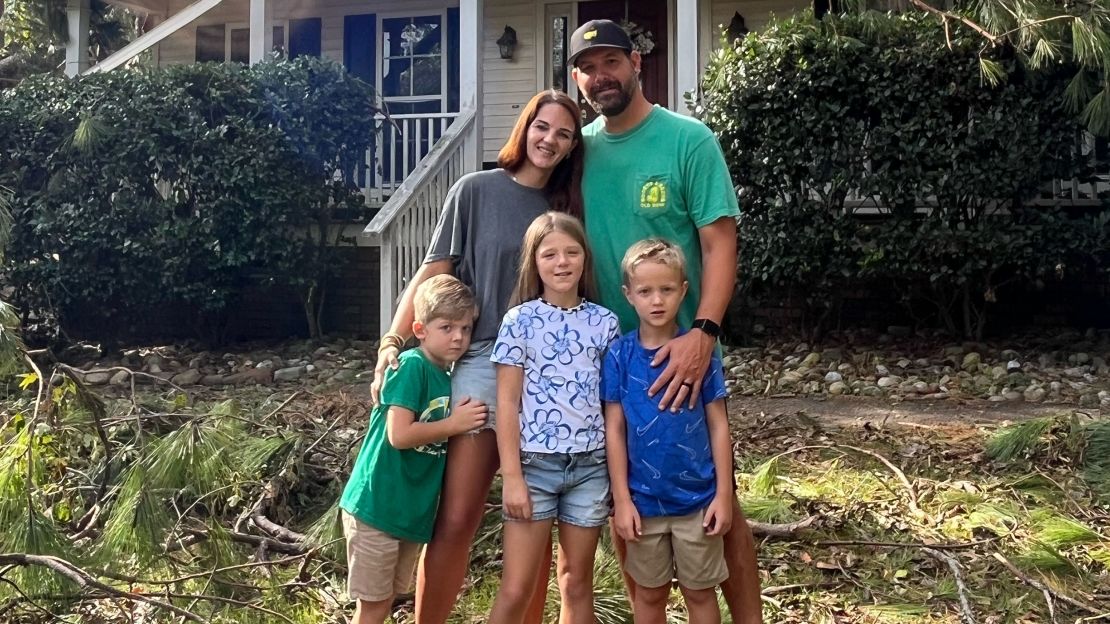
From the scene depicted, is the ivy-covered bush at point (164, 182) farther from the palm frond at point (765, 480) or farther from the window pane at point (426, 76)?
the palm frond at point (765, 480)

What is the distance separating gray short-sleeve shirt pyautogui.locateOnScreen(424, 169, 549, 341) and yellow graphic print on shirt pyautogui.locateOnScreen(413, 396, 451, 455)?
0.68 feet

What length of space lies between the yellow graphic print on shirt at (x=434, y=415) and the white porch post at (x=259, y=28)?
862cm

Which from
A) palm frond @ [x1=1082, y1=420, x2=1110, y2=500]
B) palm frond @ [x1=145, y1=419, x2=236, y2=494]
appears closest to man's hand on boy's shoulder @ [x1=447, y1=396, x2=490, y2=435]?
palm frond @ [x1=145, y1=419, x2=236, y2=494]

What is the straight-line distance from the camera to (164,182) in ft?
29.1

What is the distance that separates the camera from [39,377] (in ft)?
11.2

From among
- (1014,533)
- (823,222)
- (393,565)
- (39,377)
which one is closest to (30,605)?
(39,377)

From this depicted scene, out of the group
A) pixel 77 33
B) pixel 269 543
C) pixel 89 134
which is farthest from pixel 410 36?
pixel 269 543

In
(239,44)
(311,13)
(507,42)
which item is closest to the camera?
(507,42)

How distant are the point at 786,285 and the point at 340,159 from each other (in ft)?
14.1

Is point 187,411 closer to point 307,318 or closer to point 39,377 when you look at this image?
point 39,377

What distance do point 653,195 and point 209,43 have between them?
11728 mm

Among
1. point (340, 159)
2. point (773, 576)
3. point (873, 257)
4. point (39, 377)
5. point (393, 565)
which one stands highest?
point (340, 159)

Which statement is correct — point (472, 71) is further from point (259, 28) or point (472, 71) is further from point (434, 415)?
point (434, 415)

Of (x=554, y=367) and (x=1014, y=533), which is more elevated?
(x=554, y=367)
